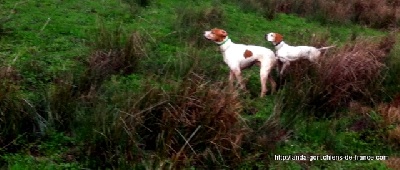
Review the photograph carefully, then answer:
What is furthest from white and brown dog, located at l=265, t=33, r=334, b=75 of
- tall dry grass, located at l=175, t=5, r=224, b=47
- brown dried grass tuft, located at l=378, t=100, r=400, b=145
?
tall dry grass, located at l=175, t=5, r=224, b=47

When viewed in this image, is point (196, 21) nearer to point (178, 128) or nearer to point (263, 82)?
point (263, 82)

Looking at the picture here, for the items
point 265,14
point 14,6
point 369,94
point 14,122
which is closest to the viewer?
point 14,122

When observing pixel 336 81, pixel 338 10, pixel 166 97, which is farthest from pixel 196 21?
pixel 166 97

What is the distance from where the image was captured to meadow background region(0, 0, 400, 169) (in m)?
5.73

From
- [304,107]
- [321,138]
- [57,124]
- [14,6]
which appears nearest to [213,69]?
[304,107]

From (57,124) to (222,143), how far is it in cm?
163

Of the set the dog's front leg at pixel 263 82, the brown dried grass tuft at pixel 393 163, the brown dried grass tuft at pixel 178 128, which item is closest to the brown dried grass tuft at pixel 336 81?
the dog's front leg at pixel 263 82

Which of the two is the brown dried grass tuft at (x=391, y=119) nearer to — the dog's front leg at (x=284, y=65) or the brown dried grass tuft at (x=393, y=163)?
the brown dried grass tuft at (x=393, y=163)

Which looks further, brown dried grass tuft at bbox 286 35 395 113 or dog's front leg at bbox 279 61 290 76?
dog's front leg at bbox 279 61 290 76

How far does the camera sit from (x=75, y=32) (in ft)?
29.9

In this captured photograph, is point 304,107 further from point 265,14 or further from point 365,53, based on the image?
point 265,14

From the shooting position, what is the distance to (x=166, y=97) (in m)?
6.03

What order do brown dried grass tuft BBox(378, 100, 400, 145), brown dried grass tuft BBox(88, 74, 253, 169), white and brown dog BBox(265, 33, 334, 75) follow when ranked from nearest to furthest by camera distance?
brown dried grass tuft BBox(88, 74, 253, 169) → brown dried grass tuft BBox(378, 100, 400, 145) → white and brown dog BBox(265, 33, 334, 75)

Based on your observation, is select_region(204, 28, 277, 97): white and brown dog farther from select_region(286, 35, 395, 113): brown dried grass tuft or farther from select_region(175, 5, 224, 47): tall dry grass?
select_region(175, 5, 224, 47): tall dry grass
